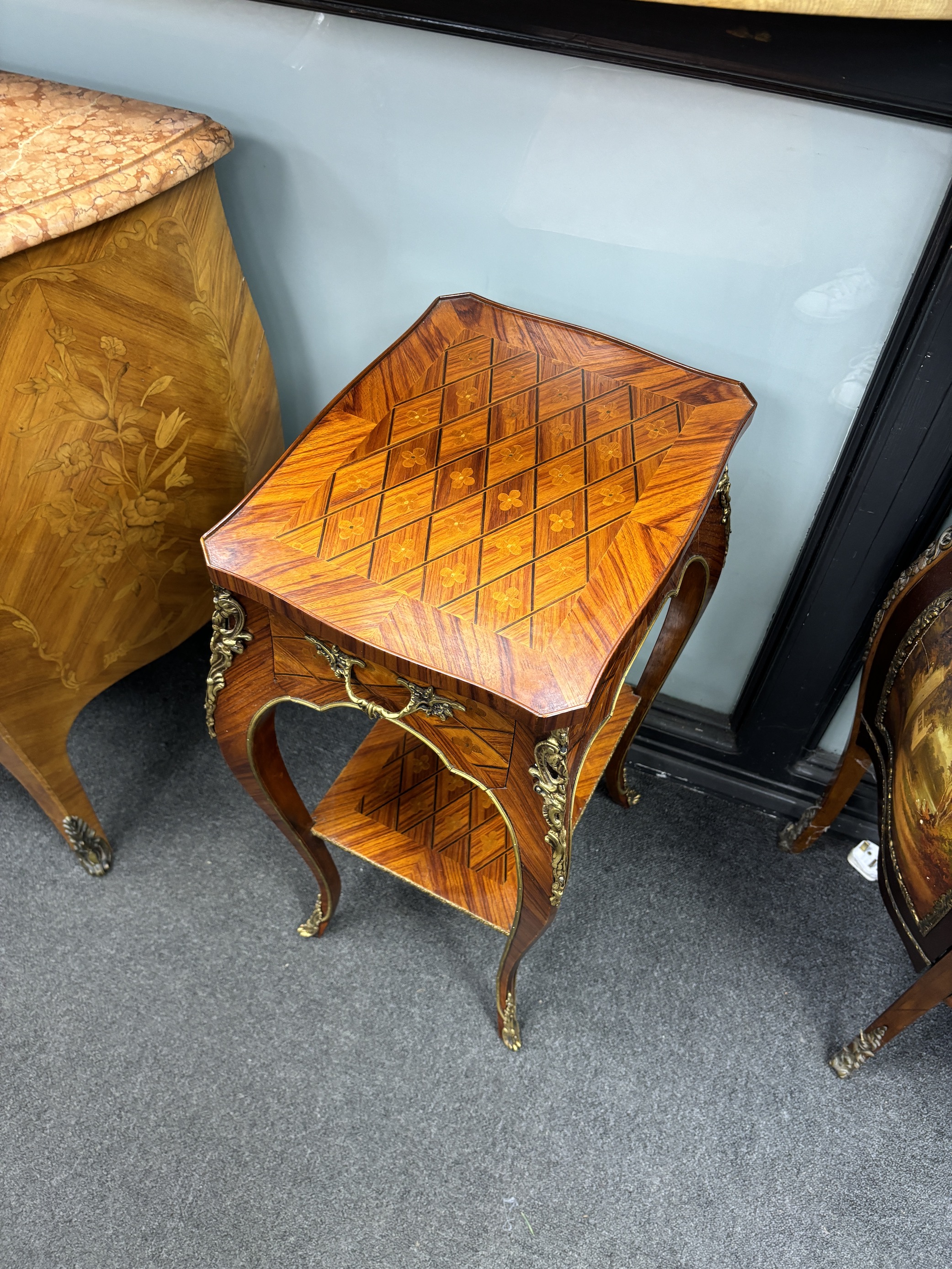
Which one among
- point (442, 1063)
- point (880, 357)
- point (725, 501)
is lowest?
point (442, 1063)

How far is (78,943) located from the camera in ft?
3.41

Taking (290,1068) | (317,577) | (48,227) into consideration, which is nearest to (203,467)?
(48,227)

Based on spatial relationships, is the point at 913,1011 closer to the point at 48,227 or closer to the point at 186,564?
the point at 186,564

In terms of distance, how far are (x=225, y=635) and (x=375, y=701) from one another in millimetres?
131

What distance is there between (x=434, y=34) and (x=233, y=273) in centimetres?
29

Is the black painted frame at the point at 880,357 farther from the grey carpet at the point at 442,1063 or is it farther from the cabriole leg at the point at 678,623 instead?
the grey carpet at the point at 442,1063

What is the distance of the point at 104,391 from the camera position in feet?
2.60

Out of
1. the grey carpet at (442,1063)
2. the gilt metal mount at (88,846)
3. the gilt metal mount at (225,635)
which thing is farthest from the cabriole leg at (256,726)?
the gilt metal mount at (88,846)

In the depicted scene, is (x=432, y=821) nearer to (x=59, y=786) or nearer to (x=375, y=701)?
(x=375, y=701)

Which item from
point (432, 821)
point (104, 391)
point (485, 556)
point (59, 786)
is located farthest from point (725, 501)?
point (59, 786)

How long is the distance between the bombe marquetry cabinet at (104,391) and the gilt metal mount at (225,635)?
238mm

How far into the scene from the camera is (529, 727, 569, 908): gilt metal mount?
582 mm

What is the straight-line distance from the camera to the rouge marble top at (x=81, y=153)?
2.24 feet

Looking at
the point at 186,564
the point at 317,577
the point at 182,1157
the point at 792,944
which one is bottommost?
the point at 182,1157
